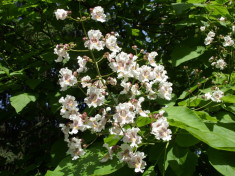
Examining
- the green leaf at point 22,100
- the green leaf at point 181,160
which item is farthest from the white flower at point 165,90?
the green leaf at point 22,100

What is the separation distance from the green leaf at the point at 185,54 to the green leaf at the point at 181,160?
0.90 metres

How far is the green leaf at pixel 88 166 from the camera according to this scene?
1.49m

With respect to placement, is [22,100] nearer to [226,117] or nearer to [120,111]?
[120,111]

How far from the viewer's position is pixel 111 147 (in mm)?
1526

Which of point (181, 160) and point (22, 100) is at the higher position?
point (22, 100)

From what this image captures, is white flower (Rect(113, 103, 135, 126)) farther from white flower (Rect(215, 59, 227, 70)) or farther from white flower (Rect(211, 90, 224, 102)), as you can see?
white flower (Rect(215, 59, 227, 70))

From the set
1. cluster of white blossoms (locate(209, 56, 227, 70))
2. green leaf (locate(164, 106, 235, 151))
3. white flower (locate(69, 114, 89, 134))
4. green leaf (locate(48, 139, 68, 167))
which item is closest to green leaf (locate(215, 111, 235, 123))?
green leaf (locate(164, 106, 235, 151))

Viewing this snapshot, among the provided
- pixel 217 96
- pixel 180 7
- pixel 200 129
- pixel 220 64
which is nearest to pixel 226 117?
pixel 217 96

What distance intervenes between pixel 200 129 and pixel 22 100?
1.68m

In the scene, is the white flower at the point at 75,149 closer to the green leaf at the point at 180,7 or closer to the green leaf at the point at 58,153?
the green leaf at the point at 58,153

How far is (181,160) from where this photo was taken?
154 centimetres

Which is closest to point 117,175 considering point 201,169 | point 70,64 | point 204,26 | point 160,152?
point 160,152

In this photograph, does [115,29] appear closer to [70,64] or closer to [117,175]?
[70,64]

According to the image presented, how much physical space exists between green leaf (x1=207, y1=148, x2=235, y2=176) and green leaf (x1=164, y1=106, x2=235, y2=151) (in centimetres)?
14
